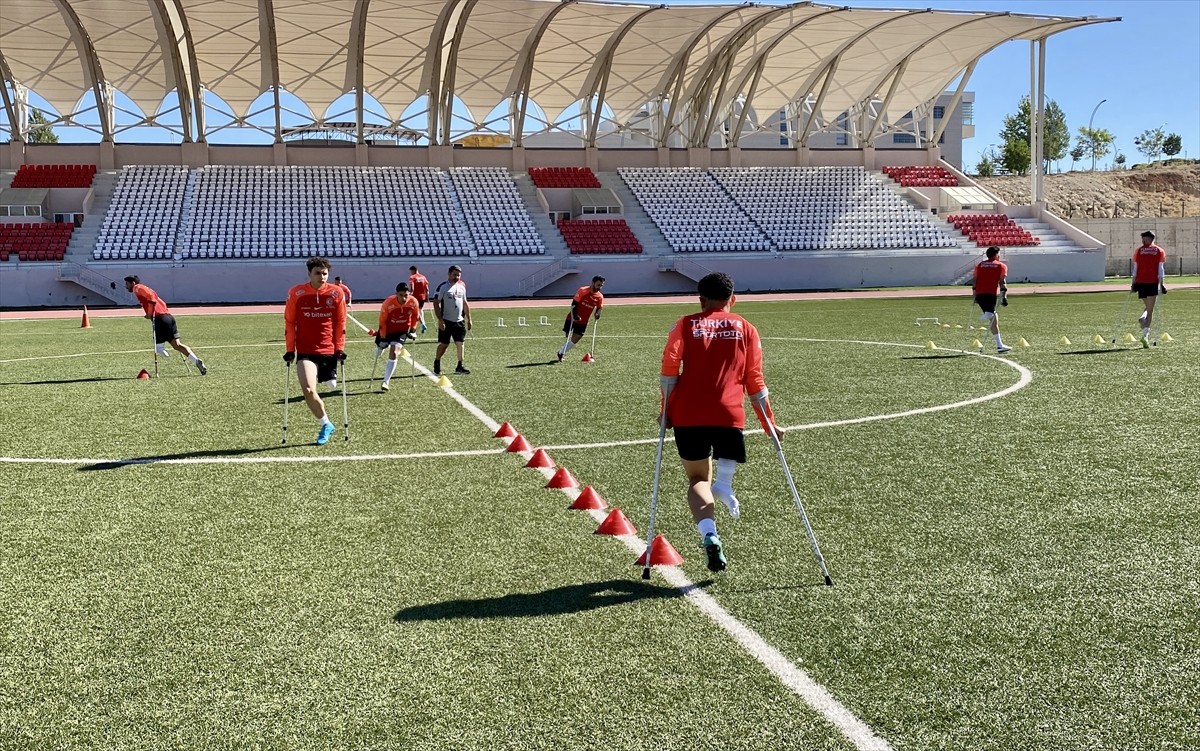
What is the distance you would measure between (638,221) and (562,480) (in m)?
42.9

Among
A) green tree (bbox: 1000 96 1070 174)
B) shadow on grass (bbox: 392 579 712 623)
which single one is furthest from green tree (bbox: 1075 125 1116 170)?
shadow on grass (bbox: 392 579 712 623)

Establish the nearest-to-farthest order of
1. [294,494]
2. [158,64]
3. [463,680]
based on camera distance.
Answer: [463,680] < [294,494] < [158,64]

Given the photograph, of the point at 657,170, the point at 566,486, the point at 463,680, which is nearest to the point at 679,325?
the point at 463,680

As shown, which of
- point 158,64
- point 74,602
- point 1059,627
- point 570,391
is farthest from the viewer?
point 158,64

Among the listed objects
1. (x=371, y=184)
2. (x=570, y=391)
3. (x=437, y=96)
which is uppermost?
(x=437, y=96)

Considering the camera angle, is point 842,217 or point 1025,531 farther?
point 842,217

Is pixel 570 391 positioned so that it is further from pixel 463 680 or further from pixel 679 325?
pixel 463 680

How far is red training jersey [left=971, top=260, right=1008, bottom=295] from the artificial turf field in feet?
19.1

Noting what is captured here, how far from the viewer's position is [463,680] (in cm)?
463

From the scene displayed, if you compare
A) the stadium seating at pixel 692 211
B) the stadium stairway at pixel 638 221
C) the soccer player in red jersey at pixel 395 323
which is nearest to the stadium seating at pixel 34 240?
the stadium stairway at pixel 638 221

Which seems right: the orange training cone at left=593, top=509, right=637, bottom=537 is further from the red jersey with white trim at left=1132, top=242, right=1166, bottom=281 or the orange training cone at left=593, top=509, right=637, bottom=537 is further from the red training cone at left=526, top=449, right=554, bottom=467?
the red jersey with white trim at left=1132, top=242, right=1166, bottom=281

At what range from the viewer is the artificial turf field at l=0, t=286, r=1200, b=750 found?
13.9 ft

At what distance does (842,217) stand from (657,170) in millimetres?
10098

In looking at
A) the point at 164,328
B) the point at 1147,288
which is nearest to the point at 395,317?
the point at 164,328
